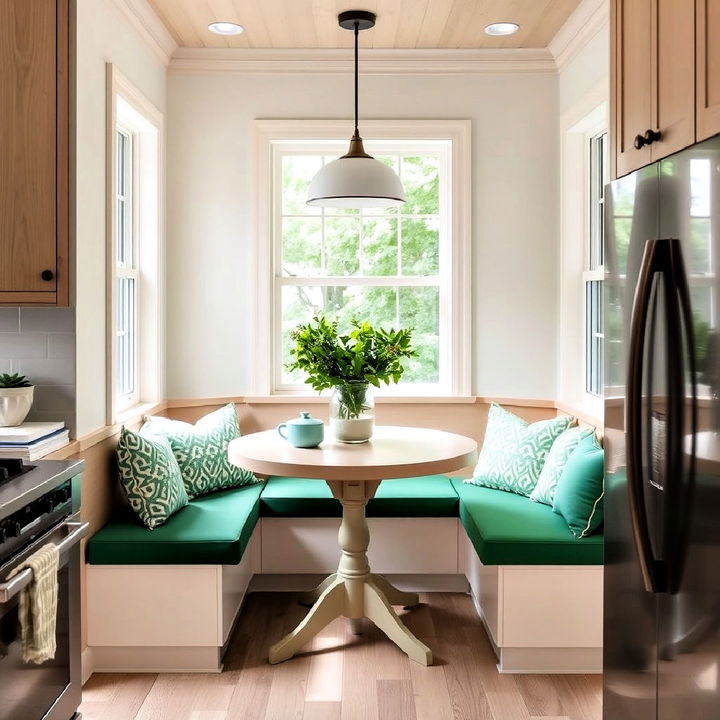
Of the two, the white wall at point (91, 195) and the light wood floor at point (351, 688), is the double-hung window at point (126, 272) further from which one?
the light wood floor at point (351, 688)

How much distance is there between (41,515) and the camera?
210 centimetres

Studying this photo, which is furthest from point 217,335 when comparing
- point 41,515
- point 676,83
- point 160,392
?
point 676,83

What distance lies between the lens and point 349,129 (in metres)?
4.20

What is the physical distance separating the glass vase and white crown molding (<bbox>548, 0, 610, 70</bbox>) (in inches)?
71.1

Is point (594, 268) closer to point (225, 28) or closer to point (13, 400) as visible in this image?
point (225, 28)

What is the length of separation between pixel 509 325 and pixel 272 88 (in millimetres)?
1739

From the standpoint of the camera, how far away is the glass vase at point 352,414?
326 centimetres

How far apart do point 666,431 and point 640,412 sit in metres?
0.10

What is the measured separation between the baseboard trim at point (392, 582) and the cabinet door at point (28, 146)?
6.13 ft

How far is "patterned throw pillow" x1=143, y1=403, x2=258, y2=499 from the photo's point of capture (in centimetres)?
362

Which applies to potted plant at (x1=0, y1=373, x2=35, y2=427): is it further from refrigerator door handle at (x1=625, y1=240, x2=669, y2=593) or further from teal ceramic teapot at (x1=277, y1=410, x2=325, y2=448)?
refrigerator door handle at (x1=625, y1=240, x2=669, y2=593)

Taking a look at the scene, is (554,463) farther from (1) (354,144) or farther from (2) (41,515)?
(2) (41,515)

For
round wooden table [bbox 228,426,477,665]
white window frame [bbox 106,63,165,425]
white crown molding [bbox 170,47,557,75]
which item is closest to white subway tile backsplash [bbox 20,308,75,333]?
round wooden table [bbox 228,426,477,665]

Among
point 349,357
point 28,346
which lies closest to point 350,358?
point 349,357
